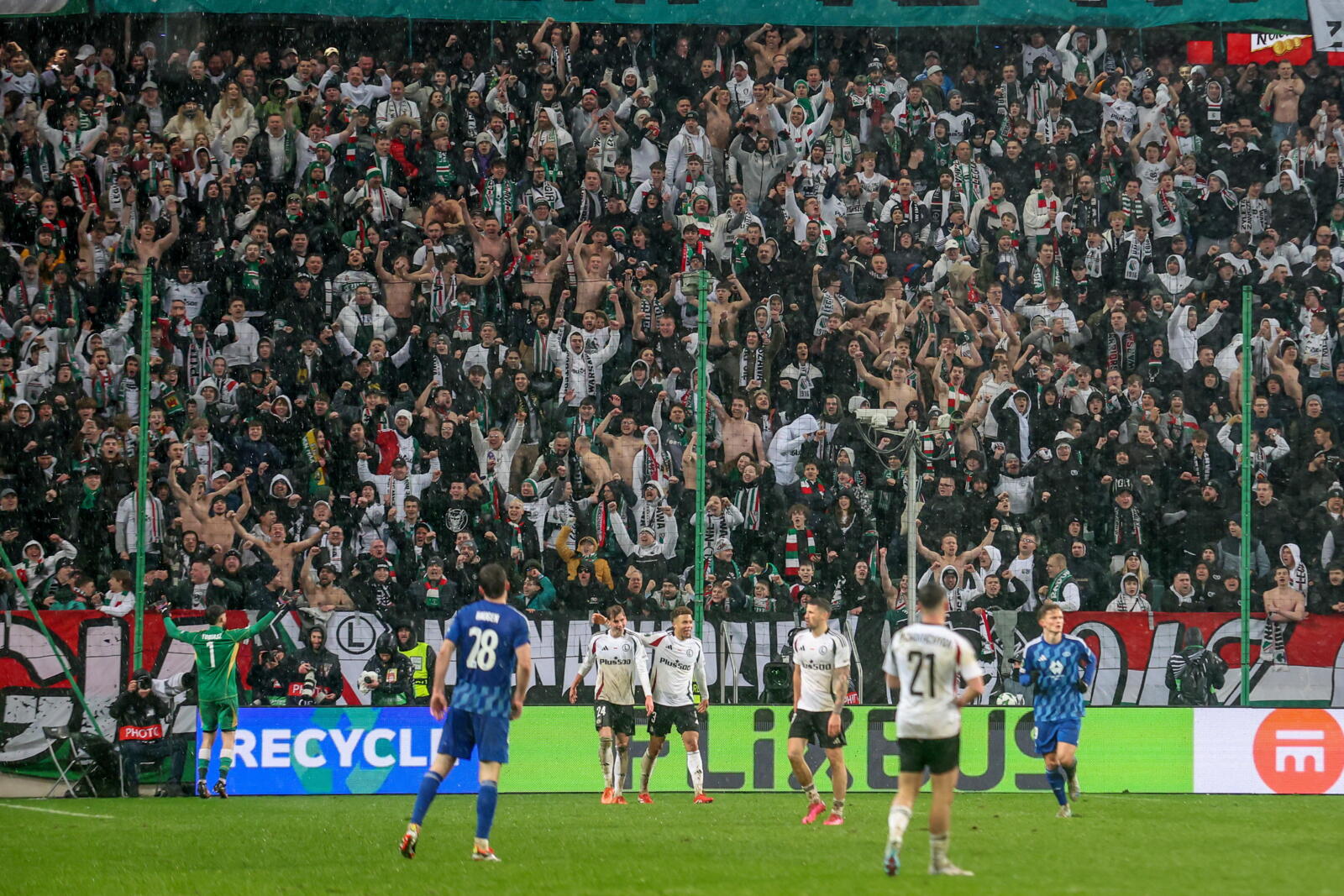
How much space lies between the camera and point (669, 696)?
17.4 metres

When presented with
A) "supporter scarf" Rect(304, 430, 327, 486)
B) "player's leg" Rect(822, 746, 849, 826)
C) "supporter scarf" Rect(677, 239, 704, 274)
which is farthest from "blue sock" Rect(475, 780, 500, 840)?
"supporter scarf" Rect(677, 239, 704, 274)

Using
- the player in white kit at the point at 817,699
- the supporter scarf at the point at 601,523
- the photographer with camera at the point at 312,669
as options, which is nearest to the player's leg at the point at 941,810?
the player in white kit at the point at 817,699

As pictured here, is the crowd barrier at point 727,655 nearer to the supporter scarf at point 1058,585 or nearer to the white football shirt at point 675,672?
the supporter scarf at point 1058,585

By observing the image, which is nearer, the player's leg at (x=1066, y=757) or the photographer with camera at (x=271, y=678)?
the player's leg at (x=1066, y=757)

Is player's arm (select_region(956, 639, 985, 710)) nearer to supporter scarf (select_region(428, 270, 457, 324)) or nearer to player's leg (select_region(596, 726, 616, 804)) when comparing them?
player's leg (select_region(596, 726, 616, 804))

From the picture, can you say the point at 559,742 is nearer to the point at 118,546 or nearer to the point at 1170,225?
the point at 118,546

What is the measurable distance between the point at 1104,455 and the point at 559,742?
27.9 feet

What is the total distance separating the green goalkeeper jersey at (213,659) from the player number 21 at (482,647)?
737cm

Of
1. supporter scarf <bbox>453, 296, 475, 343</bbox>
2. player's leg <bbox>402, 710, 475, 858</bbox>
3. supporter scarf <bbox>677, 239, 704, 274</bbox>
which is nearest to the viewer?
player's leg <bbox>402, 710, 475, 858</bbox>

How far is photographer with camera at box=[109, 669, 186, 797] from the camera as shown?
18.0m

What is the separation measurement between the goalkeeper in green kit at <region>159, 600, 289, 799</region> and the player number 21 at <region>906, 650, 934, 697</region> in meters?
9.67

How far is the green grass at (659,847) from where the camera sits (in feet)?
32.9

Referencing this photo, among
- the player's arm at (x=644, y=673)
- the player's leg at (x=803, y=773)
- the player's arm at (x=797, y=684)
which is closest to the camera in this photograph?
the player's leg at (x=803, y=773)

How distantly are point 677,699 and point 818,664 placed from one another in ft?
9.09
